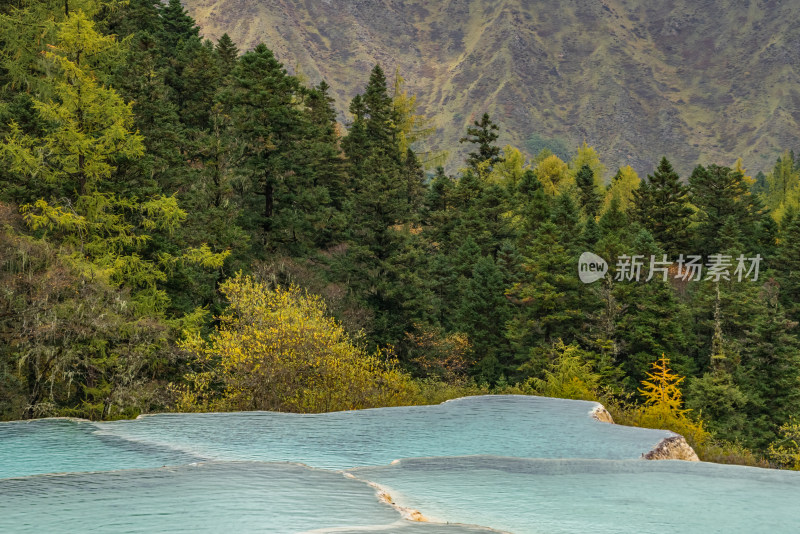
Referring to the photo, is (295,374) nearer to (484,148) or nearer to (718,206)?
(718,206)

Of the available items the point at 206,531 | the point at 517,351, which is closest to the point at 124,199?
the point at 206,531

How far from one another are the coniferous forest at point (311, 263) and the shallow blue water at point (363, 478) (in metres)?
5.45

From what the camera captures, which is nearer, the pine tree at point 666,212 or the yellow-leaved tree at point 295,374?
the yellow-leaved tree at point 295,374

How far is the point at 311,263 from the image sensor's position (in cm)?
4222

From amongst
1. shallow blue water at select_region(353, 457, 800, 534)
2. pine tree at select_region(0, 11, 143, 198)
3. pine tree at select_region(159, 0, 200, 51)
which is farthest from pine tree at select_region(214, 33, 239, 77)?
shallow blue water at select_region(353, 457, 800, 534)

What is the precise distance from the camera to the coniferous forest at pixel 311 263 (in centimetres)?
1973

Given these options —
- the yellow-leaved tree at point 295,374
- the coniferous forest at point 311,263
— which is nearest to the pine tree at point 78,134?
the coniferous forest at point 311,263

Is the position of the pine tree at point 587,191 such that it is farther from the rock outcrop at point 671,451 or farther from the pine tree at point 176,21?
the rock outcrop at point 671,451

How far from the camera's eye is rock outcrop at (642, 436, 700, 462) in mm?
10164

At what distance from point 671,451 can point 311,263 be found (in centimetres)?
3349

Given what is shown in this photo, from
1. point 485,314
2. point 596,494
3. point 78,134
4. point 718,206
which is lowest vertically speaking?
point 596,494

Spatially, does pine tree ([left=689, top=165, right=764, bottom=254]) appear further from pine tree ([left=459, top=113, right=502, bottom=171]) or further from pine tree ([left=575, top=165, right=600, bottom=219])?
Answer: pine tree ([left=459, top=113, right=502, bottom=171])

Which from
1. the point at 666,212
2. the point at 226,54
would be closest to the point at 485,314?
the point at 666,212

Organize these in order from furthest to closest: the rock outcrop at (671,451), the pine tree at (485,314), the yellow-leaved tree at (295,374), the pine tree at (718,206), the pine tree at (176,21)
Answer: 1. the pine tree at (176,21)
2. the pine tree at (718,206)
3. the pine tree at (485,314)
4. the yellow-leaved tree at (295,374)
5. the rock outcrop at (671,451)
